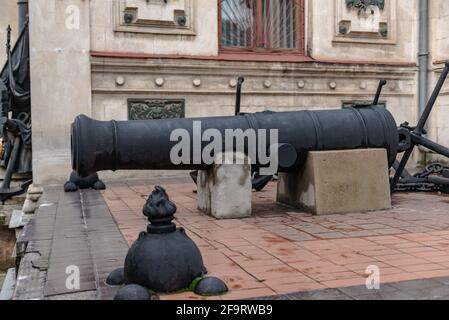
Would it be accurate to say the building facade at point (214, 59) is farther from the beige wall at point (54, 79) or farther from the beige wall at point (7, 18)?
the beige wall at point (7, 18)

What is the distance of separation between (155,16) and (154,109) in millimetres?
1657

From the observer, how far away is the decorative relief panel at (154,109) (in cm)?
1027

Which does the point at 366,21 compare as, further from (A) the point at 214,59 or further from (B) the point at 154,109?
(B) the point at 154,109

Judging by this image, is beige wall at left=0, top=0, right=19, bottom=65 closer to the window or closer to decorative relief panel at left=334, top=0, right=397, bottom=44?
the window

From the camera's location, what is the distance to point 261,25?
37.4 ft

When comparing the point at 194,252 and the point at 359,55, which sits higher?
the point at 359,55

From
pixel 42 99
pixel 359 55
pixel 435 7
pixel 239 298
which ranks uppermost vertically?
pixel 435 7

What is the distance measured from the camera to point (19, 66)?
10188mm

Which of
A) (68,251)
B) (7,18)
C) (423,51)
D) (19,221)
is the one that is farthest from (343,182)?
(7,18)

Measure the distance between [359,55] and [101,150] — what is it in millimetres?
7640

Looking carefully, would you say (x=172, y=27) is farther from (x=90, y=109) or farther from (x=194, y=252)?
(x=194, y=252)

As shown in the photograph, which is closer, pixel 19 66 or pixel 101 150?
pixel 101 150

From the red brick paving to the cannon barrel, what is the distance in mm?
657

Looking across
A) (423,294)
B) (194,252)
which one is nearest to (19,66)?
(194,252)
